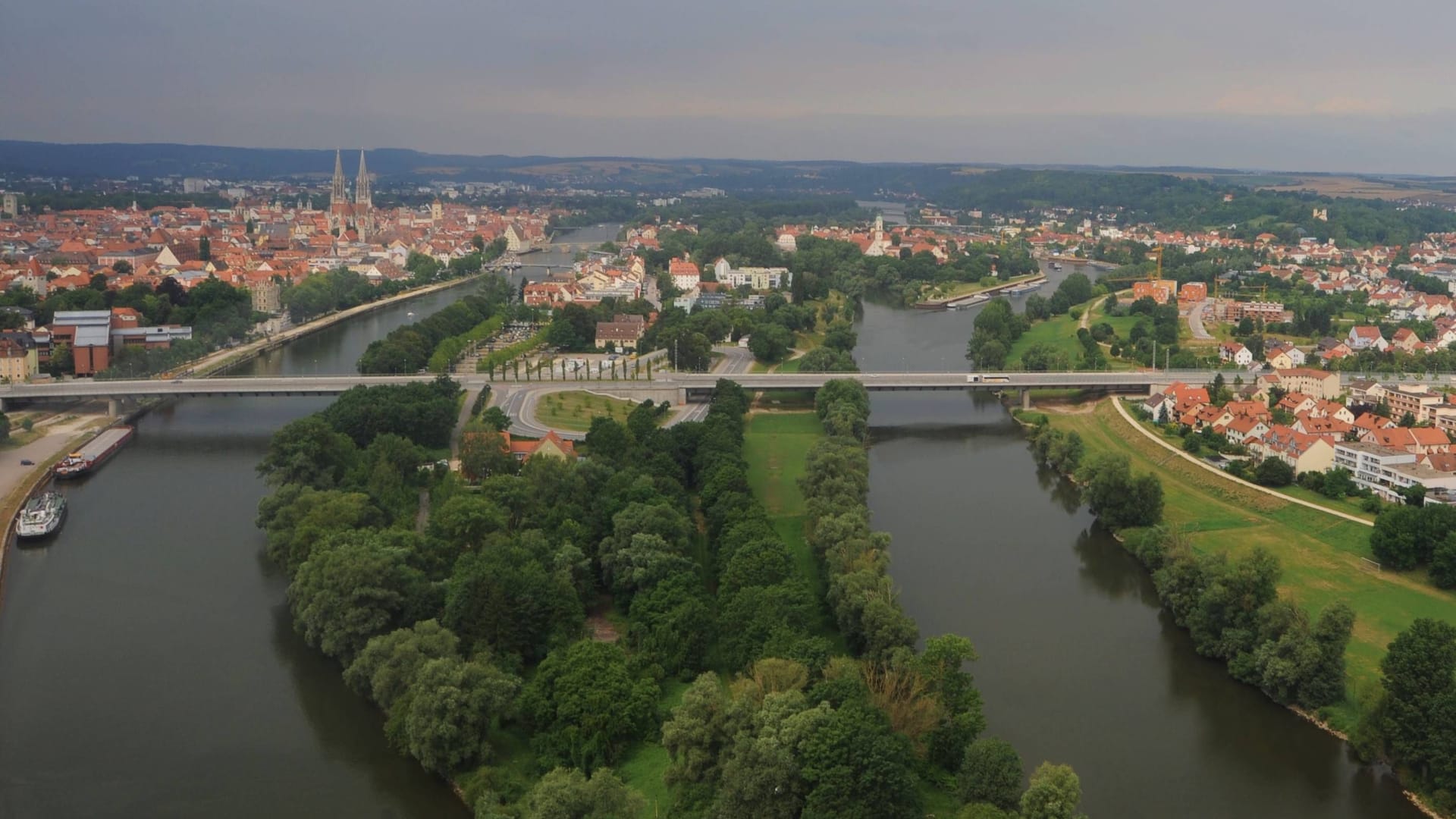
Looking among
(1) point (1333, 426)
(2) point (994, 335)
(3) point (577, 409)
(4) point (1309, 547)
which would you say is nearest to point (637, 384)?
(3) point (577, 409)

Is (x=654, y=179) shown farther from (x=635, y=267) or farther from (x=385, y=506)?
(x=385, y=506)

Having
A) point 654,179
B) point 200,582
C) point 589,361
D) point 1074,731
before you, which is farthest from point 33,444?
point 654,179

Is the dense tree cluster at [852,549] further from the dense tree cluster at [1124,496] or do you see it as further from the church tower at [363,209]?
the church tower at [363,209]

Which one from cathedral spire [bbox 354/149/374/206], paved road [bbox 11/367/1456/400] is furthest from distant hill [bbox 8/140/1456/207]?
paved road [bbox 11/367/1456/400]

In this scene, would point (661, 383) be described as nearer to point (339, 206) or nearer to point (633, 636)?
point (633, 636)

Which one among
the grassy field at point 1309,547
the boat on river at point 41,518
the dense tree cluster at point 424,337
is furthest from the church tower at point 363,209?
the grassy field at point 1309,547
